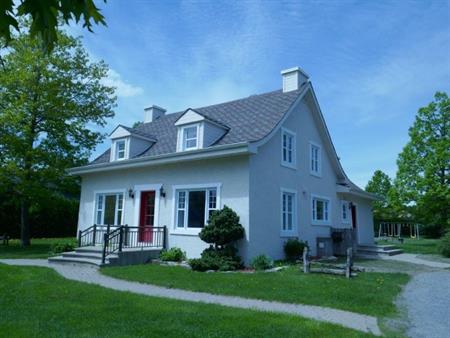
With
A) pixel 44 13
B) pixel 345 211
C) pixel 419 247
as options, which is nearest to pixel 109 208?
pixel 345 211

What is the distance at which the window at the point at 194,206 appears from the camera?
14.1 m

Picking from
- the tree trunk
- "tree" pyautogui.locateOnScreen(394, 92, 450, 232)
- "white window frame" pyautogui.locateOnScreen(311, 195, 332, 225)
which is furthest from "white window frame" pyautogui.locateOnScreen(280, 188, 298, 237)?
"tree" pyautogui.locateOnScreen(394, 92, 450, 232)

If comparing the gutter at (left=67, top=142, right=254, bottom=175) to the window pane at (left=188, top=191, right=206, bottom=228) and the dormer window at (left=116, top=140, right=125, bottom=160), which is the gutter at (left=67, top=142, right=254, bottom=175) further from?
the window pane at (left=188, top=191, right=206, bottom=228)

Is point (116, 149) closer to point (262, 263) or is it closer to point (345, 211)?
point (262, 263)

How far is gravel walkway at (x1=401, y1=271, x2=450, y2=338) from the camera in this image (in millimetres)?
6156

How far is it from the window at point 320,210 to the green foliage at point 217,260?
598cm

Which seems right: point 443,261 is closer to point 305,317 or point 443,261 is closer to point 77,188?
point 305,317

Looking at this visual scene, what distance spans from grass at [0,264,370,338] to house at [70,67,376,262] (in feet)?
20.5

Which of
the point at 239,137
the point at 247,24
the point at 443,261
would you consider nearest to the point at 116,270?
→ the point at 239,137

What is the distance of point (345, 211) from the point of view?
69.9 feet

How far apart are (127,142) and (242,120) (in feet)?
18.2

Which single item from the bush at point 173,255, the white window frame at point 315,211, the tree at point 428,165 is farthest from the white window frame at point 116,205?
the tree at point 428,165

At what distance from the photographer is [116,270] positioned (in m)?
11.6

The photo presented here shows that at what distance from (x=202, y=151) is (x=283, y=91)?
611cm
